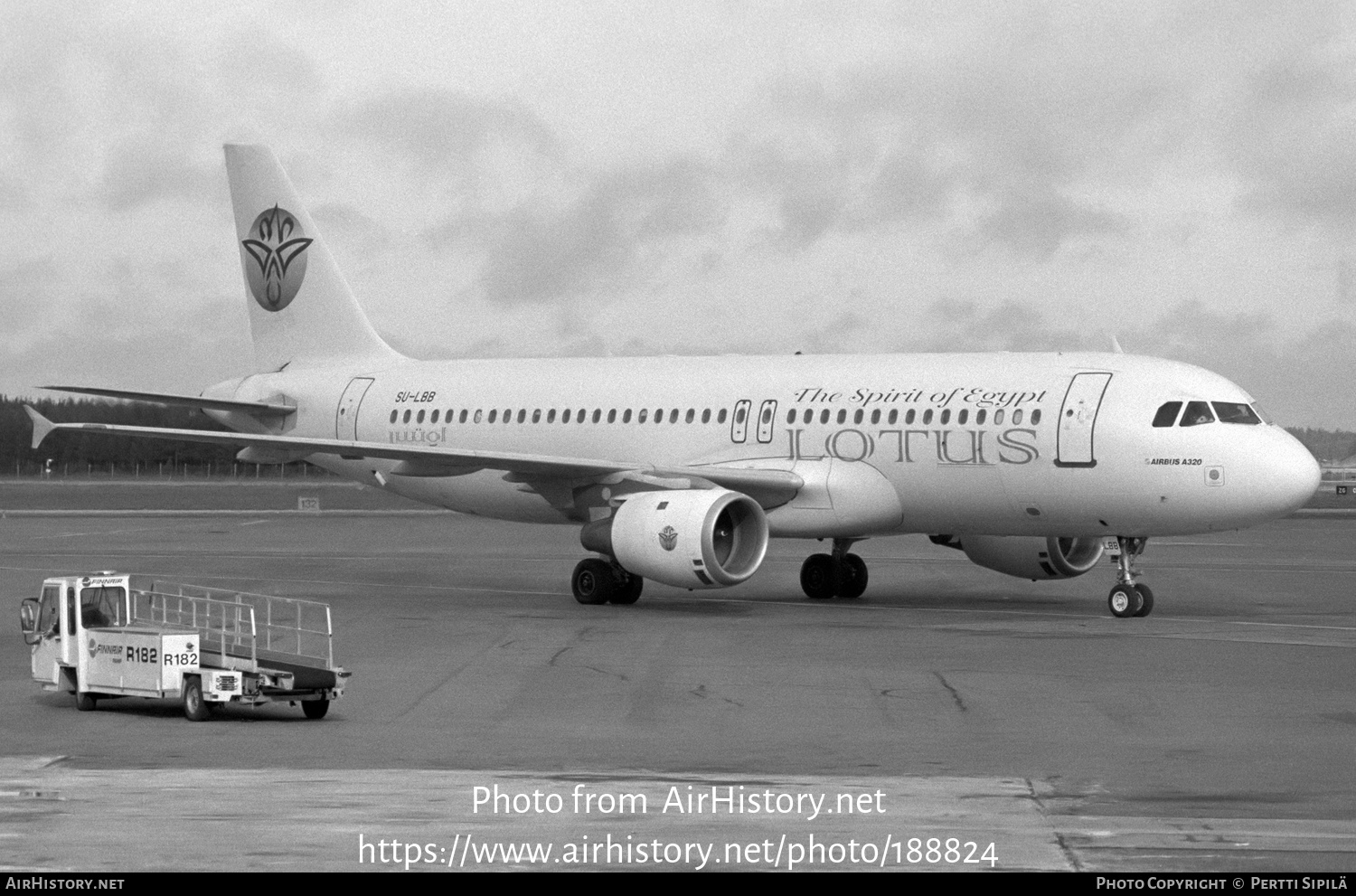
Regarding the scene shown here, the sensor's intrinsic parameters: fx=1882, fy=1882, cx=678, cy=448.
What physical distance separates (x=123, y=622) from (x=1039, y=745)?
871 cm

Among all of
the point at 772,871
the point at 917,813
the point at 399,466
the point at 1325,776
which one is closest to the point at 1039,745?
the point at 1325,776

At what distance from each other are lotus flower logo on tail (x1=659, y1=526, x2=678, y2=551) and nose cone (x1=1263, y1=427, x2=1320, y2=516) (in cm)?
781

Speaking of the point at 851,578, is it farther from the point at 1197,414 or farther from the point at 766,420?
the point at 1197,414

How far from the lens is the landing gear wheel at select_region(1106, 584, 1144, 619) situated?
25250mm

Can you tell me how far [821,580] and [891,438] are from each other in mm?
3436

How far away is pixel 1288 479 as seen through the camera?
24.6 meters

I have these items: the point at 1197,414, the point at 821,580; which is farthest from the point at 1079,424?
the point at 821,580

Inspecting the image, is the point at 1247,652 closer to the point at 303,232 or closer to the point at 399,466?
the point at 399,466

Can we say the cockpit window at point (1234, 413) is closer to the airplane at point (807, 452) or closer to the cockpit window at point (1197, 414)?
the airplane at point (807, 452)

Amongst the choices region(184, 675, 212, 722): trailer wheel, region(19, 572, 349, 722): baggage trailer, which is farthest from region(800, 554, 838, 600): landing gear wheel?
region(184, 675, 212, 722): trailer wheel

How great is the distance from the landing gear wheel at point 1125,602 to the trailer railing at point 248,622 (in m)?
10.5

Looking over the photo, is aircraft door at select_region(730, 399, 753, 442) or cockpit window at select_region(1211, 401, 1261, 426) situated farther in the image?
aircraft door at select_region(730, 399, 753, 442)

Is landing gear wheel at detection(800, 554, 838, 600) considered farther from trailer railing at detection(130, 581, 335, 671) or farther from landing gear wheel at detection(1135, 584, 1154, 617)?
trailer railing at detection(130, 581, 335, 671)

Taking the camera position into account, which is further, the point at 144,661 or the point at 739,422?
the point at 739,422
